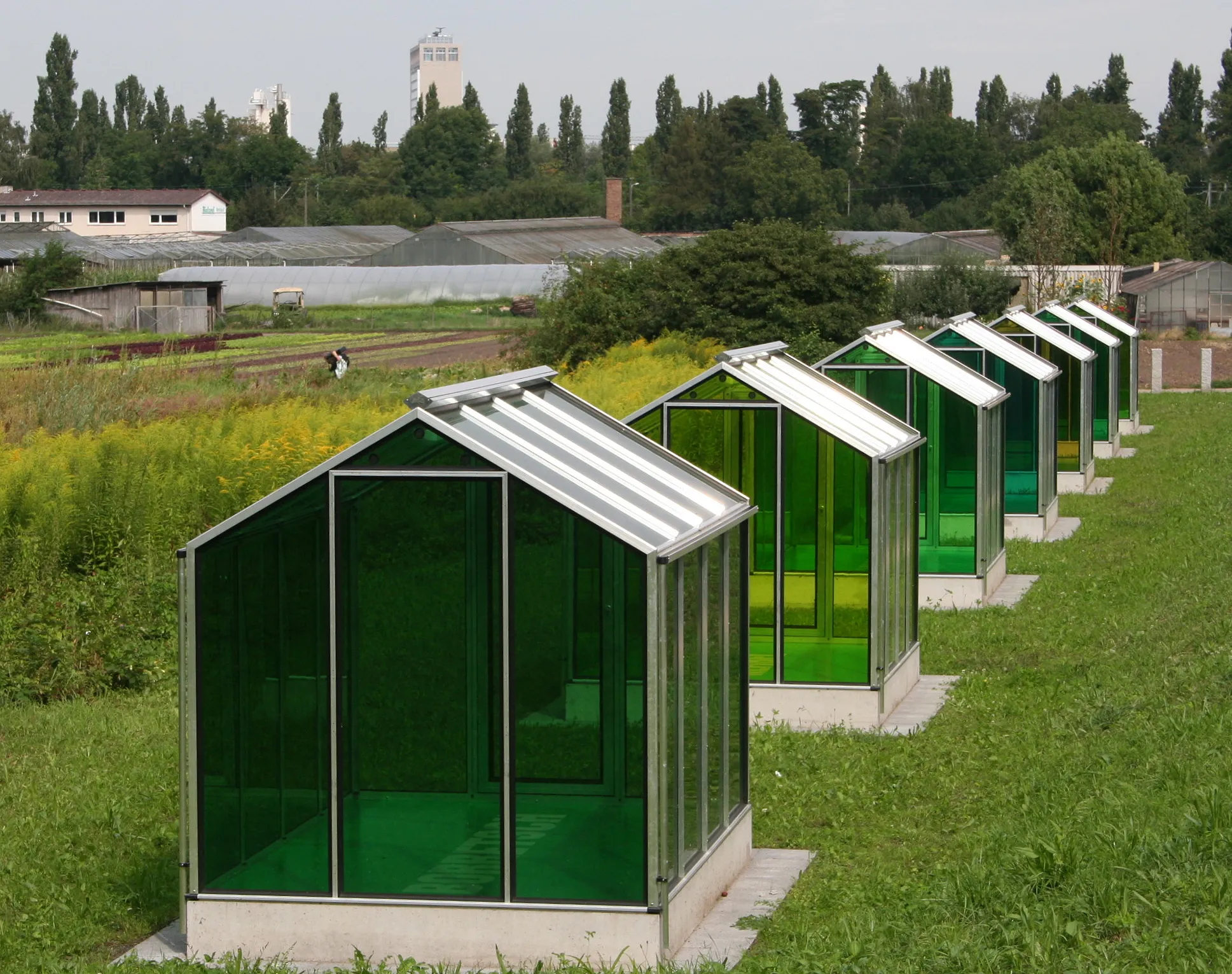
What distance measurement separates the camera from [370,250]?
80.9 metres

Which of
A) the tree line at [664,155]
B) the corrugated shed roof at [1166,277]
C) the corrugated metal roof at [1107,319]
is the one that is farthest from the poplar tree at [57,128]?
the corrugated metal roof at [1107,319]

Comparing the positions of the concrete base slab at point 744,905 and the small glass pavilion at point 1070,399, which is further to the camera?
the small glass pavilion at point 1070,399

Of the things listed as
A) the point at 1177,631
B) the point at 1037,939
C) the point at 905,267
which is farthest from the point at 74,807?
the point at 905,267

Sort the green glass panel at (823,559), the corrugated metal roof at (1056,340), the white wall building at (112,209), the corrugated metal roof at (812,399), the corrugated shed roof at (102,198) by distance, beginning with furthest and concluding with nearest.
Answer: the white wall building at (112,209), the corrugated shed roof at (102,198), the corrugated metal roof at (1056,340), the corrugated metal roof at (812,399), the green glass panel at (823,559)

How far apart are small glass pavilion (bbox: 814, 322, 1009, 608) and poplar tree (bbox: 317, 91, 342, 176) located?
395 feet

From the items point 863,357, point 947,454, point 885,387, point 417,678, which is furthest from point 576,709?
point 863,357

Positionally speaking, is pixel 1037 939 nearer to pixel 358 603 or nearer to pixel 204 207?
pixel 358 603

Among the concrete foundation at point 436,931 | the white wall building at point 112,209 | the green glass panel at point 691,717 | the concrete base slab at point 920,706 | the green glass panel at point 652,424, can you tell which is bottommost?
the concrete base slab at point 920,706

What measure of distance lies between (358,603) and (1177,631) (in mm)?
7235

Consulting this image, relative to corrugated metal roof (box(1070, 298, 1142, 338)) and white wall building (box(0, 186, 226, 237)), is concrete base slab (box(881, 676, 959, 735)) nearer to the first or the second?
corrugated metal roof (box(1070, 298, 1142, 338))

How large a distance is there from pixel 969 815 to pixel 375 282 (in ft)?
186

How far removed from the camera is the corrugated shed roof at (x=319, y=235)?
274 feet

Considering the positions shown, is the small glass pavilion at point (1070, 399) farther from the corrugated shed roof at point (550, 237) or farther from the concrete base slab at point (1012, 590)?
the corrugated shed roof at point (550, 237)

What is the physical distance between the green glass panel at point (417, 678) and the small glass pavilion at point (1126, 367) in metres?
24.3
